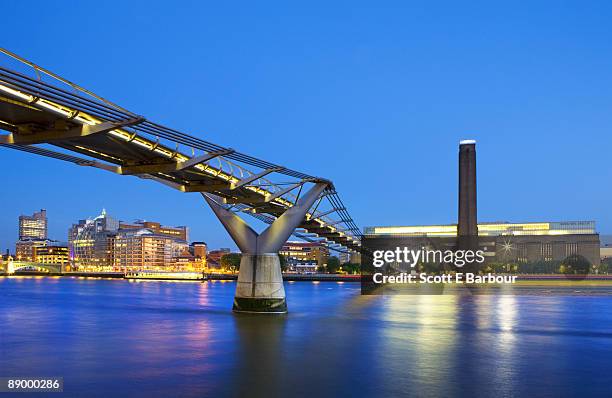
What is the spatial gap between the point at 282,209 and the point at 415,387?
106 feet

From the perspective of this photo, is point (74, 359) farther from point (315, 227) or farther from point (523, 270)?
point (523, 270)

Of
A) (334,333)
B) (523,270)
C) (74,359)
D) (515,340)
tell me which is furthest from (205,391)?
(523,270)

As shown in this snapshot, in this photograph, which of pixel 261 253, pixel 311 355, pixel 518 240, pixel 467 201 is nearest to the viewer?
pixel 311 355

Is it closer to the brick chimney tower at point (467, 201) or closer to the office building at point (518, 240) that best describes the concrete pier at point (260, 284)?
the brick chimney tower at point (467, 201)

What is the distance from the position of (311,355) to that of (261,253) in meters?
16.6

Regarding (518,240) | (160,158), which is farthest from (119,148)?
(518,240)

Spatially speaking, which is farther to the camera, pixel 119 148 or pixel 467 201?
pixel 467 201

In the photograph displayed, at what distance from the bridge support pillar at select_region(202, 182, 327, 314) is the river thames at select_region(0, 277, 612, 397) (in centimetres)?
123

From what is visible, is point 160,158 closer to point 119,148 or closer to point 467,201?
point 119,148

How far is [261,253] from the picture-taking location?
46.6m

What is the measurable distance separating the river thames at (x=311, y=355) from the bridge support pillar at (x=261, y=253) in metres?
1.23

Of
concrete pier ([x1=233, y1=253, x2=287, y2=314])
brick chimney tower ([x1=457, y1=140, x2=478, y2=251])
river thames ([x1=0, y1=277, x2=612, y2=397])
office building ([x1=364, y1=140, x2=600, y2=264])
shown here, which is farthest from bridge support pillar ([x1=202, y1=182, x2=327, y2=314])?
office building ([x1=364, y1=140, x2=600, y2=264])

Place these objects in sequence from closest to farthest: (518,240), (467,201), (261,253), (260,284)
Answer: (261,253) < (260,284) < (467,201) < (518,240)

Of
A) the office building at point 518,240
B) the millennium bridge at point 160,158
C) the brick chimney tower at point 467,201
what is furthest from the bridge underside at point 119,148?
the office building at point 518,240
